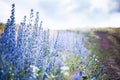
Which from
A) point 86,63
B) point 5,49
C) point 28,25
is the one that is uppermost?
point 28,25

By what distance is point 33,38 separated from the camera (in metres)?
5.62

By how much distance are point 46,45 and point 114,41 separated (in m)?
14.3

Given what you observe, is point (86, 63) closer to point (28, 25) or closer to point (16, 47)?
point (28, 25)

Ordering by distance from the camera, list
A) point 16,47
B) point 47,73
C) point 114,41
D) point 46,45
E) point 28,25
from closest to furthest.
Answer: point 16,47 < point 47,73 < point 28,25 < point 46,45 < point 114,41

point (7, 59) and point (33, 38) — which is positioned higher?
point (33, 38)

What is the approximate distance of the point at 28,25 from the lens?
5488 mm

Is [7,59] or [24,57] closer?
[7,59]

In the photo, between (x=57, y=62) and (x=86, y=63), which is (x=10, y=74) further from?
(x=86, y=63)

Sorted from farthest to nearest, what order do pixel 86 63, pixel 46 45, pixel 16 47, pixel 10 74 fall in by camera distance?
1. pixel 86 63
2. pixel 46 45
3. pixel 16 47
4. pixel 10 74

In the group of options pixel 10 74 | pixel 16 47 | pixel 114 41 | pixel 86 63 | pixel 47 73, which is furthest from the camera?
pixel 114 41

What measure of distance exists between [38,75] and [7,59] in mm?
598

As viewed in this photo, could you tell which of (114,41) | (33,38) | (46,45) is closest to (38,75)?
(33,38)

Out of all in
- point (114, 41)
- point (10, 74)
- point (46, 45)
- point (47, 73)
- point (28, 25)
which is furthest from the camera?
point (114, 41)

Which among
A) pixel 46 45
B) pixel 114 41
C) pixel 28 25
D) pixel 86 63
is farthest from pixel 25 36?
pixel 114 41
